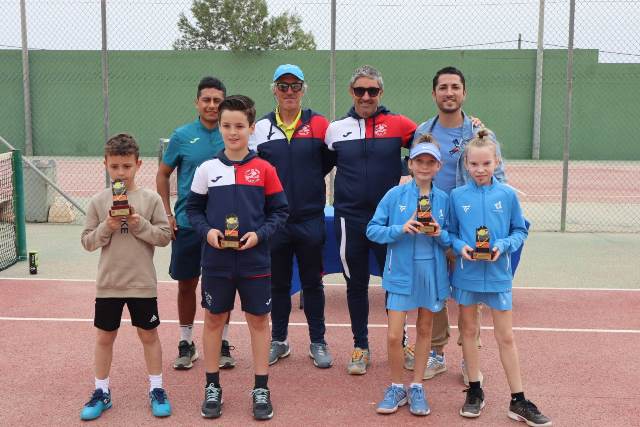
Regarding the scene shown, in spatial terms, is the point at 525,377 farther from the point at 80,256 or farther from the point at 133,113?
the point at 133,113

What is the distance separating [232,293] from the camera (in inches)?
157

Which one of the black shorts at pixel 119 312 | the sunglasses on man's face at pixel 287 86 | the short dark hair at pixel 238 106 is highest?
the sunglasses on man's face at pixel 287 86

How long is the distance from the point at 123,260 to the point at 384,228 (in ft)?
4.79

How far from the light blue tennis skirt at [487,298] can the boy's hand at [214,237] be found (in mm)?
1357

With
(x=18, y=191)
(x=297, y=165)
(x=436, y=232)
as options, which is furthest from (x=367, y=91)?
(x=18, y=191)

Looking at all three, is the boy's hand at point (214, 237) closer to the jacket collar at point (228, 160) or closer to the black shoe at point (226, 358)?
the jacket collar at point (228, 160)

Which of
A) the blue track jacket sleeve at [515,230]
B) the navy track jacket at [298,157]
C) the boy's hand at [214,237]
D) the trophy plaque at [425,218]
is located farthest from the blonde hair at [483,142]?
the boy's hand at [214,237]

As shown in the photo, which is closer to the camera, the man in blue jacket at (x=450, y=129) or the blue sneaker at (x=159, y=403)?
the blue sneaker at (x=159, y=403)

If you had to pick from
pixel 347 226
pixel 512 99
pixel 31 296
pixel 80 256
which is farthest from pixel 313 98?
pixel 347 226

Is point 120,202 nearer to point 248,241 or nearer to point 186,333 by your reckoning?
point 248,241

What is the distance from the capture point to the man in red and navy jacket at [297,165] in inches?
181

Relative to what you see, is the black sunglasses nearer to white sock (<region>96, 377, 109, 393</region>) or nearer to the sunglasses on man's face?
the sunglasses on man's face

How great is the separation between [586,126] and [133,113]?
14878 mm

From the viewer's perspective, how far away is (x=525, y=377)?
15.1 ft
